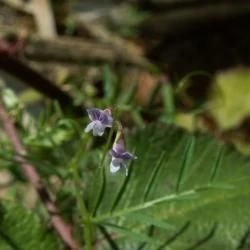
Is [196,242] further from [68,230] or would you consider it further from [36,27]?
[36,27]

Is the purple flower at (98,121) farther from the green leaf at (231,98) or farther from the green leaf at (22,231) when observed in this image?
the green leaf at (231,98)

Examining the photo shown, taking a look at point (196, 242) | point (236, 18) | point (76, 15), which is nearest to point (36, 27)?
point (76, 15)

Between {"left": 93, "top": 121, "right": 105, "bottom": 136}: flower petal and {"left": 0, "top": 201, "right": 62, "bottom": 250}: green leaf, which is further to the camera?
{"left": 0, "top": 201, "right": 62, "bottom": 250}: green leaf

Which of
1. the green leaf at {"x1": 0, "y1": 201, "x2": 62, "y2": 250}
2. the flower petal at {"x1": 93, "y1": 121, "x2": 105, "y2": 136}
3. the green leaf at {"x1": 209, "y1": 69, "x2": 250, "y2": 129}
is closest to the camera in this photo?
the flower petal at {"x1": 93, "y1": 121, "x2": 105, "y2": 136}

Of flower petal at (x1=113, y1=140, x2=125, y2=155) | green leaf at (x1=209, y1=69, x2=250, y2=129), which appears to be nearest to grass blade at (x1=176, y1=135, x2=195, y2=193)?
flower petal at (x1=113, y1=140, x2=125, y2=155)

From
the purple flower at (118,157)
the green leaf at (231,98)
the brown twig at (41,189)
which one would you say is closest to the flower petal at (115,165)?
the purple flower at (118,157)

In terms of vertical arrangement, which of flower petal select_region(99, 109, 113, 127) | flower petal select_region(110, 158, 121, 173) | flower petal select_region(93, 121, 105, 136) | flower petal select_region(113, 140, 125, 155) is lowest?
flower petal select_region(110, 158, 121, 173)

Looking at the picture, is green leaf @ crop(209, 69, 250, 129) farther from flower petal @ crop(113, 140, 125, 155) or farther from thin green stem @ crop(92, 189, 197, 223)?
flower petal @ crop(113, 140, 125, 155)
